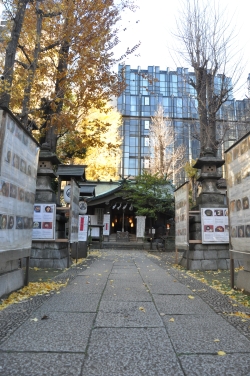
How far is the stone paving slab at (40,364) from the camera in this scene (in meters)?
1.95

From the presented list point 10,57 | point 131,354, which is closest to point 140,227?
point 10,57

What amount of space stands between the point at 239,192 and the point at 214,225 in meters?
4.06

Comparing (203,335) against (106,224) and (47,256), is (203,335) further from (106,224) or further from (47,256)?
(106,224)

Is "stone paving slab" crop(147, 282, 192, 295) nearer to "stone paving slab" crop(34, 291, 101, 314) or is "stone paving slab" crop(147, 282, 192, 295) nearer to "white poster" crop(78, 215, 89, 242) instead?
"stone paving slab" crop(34, 291, 101, 314)

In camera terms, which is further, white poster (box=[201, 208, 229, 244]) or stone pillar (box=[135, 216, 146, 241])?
stone pillar (box=[135, 216, 146, 241])

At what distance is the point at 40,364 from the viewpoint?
6.82 ft

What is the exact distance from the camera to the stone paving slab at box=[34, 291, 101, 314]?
3.69 metres

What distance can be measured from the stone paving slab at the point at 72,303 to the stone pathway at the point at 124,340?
0.01 meters

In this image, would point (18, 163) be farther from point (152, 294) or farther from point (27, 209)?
point (152, 294)

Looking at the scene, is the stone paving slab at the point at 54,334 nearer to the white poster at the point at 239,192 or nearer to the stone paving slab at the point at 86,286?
the stone paving slab at the point at 86,286

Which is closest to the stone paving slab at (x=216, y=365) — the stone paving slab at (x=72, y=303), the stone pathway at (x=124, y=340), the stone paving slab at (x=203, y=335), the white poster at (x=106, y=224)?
the stone pathway at (x=124, y=340)

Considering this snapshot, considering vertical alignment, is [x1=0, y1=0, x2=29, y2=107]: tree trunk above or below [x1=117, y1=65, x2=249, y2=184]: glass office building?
below

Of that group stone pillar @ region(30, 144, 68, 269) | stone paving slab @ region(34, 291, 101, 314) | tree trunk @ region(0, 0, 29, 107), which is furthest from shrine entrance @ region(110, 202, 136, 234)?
stone paving slab @ region(34, 291, 101, 314)

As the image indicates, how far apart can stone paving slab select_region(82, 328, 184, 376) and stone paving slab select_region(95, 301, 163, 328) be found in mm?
201
